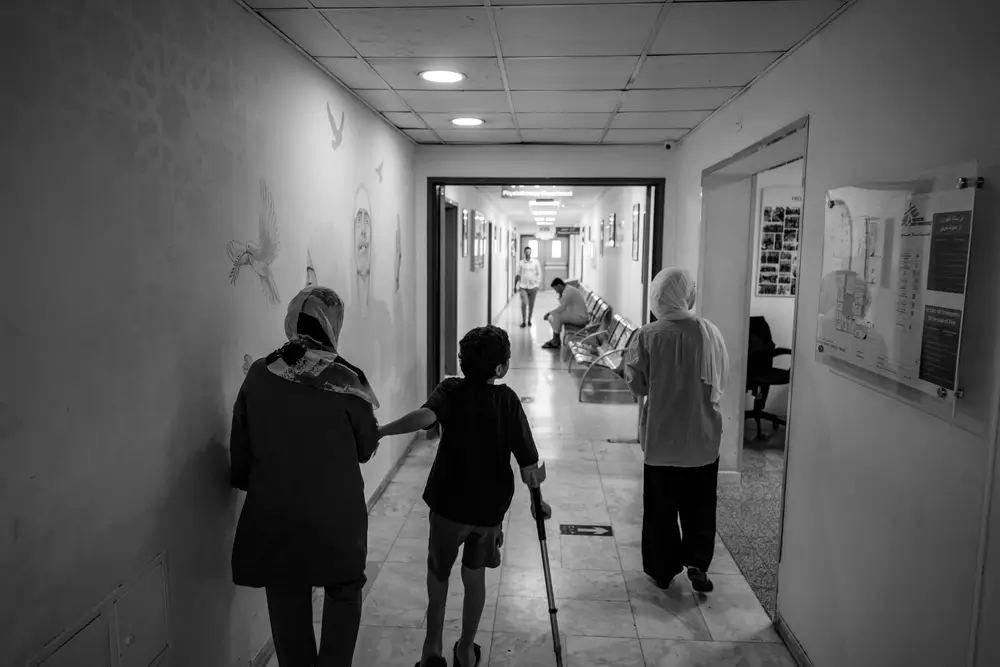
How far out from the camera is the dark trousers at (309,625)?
2027 millimetres

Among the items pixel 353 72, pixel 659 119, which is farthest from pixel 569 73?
pixel 659 119

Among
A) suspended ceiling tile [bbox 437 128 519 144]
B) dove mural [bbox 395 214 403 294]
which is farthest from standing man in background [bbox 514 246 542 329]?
dove mural [bbox 395 214 403 294]

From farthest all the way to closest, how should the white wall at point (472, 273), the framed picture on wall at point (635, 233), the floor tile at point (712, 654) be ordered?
the white wall at point (472, 273) → the framed picture on wall at point (635, 233) → the floor tile at point (712, 654)

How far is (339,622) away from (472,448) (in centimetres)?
70

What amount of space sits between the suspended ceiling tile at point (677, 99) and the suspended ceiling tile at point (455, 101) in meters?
0.76

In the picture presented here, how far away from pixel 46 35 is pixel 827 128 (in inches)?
98.3

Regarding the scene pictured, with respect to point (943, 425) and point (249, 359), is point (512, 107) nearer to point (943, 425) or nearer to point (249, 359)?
point (249, 359)

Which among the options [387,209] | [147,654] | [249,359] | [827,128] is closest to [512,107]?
[387,209]

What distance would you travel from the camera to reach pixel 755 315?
6.07 m

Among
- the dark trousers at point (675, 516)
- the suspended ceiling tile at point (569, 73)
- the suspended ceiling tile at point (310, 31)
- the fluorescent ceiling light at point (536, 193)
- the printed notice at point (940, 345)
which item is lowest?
the dark trousers at point (675, 516)

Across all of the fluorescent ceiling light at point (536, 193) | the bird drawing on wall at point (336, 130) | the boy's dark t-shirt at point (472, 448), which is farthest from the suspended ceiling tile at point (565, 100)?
the fluorescent ceiling light at point (536, 193)

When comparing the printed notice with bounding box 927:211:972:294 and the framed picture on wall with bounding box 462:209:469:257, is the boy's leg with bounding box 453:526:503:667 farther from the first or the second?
the framed picture on wall with bounding box 462:209:469:257

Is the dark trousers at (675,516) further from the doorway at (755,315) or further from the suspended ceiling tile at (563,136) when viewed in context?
the suspended ceiling tile at (563,136)

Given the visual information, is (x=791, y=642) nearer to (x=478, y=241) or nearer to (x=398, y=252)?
(x=398, y=252)
